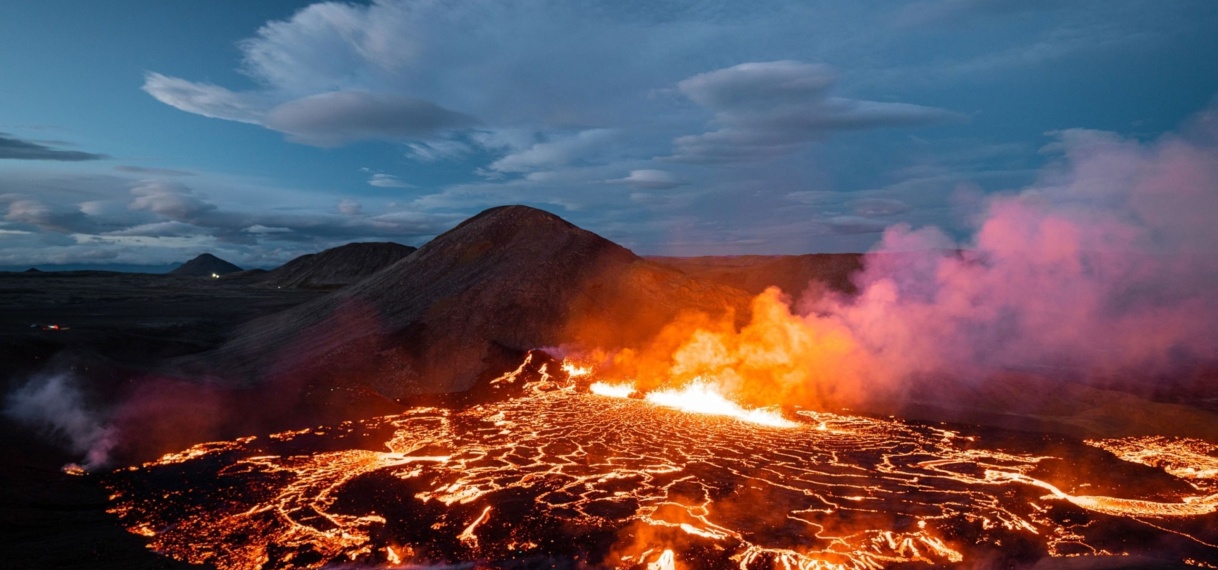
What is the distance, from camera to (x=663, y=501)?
13.0 m

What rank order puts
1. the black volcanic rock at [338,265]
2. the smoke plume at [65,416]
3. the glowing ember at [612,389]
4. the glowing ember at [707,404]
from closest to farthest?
1. the smoke plume at [65,416]
2. the glowing ember at [707,404]
3. the glowing ember at [612,389]
4. the black volcanic rock at [338,265]

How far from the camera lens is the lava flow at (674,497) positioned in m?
10.7

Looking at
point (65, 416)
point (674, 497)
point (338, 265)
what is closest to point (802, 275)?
point (674, 497)

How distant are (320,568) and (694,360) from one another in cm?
1850

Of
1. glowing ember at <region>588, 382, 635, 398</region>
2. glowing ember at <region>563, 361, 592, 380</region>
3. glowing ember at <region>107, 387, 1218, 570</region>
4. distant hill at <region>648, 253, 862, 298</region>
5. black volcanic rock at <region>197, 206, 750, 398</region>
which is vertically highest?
distant hill at <region>648, 253, 862, 298</region>

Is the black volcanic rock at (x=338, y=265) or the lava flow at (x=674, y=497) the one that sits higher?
the black volcanic rock at (x=338, y=265)

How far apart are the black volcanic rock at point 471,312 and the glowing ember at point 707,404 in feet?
16.1

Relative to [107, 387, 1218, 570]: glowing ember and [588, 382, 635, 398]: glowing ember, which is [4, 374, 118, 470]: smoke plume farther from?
[588, 382, 635, 398]: glowing ember

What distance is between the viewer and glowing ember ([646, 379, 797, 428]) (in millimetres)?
20139

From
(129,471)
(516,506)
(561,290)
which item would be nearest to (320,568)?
(516,506)

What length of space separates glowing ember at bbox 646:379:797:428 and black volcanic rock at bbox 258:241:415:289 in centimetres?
10015

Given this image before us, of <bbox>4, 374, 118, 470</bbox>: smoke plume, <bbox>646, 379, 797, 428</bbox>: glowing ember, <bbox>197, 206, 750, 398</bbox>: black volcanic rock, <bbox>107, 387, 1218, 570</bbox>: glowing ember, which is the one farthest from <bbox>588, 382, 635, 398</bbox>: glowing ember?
<bbox>4, 374, 118, 470</bbox>: smoke plume

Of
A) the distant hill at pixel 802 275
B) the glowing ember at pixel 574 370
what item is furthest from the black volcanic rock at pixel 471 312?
the distant hill at pixel 802 275

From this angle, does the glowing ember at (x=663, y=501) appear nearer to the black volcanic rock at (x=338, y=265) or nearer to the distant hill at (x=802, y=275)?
the distant hill at (x=802, y=275)
